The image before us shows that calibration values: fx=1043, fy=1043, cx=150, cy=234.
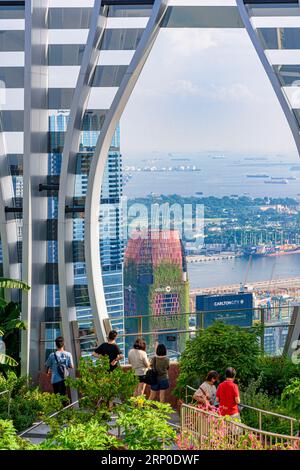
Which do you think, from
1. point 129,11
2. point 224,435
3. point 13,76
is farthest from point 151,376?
point 129,11

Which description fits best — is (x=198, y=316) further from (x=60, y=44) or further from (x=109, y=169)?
(x=60, y=44)

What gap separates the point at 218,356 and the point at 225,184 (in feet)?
13.0

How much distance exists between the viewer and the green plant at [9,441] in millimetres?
10219

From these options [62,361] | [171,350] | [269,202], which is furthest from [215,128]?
[62,361]

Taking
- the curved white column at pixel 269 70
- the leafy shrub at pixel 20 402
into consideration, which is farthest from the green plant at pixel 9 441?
the curved white column at pixel 269 70

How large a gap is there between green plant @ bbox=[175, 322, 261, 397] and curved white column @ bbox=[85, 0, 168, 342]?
1946 millimetres

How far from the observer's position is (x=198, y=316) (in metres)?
17.8

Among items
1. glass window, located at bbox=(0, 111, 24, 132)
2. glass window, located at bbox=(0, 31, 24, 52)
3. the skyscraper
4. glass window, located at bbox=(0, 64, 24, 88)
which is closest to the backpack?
the skyscraper

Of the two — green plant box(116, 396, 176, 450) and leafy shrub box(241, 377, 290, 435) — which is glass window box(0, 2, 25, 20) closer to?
leafy shrub box(241, 377, 290, 435)

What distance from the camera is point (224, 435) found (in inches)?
429

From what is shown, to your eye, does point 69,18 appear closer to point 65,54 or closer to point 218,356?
point 65,54

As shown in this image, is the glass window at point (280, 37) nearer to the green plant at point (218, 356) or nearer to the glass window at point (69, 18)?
the glass window at point (69, 18)

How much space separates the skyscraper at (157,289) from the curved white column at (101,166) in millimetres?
636

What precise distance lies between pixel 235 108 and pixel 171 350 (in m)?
4.72
